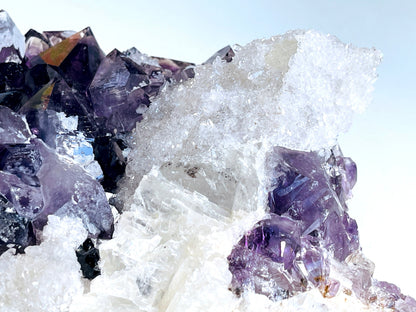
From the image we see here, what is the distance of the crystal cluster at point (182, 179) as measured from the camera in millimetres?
925

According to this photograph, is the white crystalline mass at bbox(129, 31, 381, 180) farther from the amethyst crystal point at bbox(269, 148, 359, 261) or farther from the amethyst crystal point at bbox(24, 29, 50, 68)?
the amethyst crystal point at bbox(24, 29, 50, 68)

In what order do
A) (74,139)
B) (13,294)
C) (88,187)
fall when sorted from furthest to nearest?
(74,139)
(88,187)
(13,294)

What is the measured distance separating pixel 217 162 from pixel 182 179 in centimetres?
8

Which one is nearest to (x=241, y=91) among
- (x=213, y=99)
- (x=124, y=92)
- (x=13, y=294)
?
(x=213, y=99)

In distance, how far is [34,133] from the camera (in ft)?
3.71

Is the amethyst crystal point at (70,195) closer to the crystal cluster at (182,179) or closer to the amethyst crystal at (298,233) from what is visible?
the crystal cluster at (182,179)

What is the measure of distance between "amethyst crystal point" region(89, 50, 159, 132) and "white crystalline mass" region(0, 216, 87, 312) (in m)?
0.39

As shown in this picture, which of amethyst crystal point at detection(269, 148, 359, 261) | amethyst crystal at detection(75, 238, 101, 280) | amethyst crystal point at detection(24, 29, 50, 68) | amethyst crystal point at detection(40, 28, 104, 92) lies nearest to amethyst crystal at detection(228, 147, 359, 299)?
amethyst crystal point at detection(269, 148, 359, 261)

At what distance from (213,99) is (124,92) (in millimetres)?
227

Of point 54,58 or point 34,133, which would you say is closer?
point 34,133

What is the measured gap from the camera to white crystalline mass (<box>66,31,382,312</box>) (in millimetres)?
903

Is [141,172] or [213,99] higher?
[213,99]

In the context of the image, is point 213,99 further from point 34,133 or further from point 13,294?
point 13,294

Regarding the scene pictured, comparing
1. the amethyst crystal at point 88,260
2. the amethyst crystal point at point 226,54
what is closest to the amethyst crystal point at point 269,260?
the amethyst crystal at point 88,260
